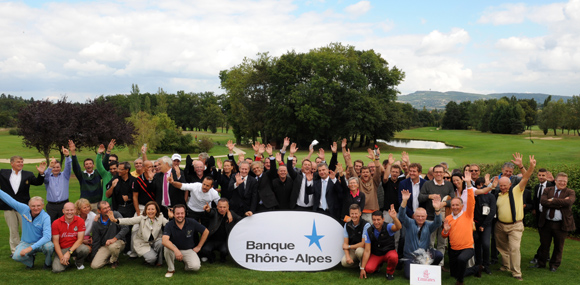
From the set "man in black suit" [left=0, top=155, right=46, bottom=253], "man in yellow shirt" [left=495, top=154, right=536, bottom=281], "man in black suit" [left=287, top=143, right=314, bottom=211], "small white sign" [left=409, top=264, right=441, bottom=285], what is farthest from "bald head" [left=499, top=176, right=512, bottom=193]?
"man in black suit" [left=0, top=155, right=46, bottom=253]

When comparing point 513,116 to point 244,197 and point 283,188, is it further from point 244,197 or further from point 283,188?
point 244,197

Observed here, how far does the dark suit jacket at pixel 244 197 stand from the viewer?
7648 mm

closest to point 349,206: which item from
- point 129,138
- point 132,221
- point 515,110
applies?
point 132,221

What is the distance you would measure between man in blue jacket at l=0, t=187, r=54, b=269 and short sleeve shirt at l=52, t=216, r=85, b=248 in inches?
6.8

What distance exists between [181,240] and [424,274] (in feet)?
14.0

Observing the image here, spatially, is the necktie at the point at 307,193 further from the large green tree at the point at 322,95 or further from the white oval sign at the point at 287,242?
the large green tree at the point at 322,95

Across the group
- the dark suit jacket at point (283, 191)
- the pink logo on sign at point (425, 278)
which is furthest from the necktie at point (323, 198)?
the pink logo on sign at point (425, 278)

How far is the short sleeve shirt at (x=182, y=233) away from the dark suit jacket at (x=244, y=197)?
42.4 inches

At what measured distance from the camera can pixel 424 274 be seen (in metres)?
6.14

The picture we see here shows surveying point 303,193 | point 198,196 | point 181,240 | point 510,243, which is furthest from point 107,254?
point 510,243

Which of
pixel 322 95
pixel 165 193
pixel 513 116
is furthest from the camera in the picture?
pixel 513 116

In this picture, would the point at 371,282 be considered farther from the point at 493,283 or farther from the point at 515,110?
the point at 515,110

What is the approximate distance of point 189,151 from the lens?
4262 cm

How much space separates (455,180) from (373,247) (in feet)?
7.08
